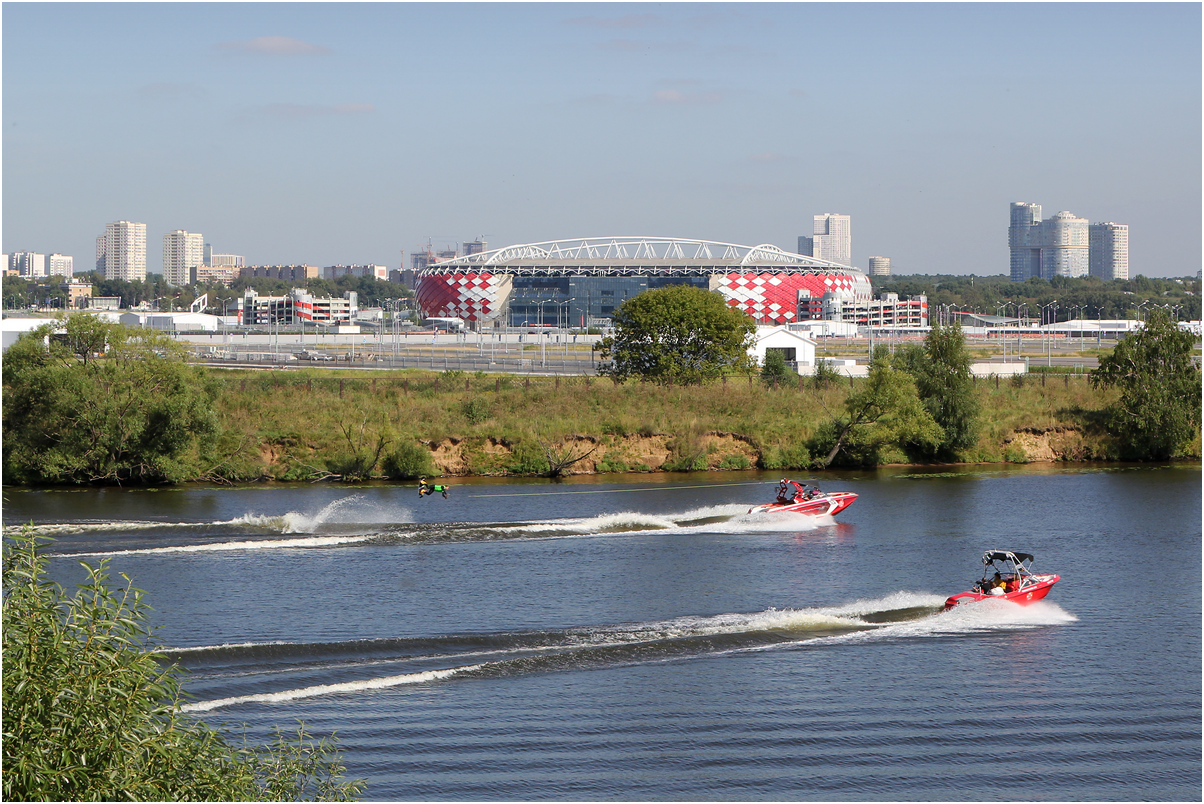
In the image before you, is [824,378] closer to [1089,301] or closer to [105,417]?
[105,417]

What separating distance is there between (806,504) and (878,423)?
525 inches

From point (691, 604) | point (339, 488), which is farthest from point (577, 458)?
point (691, 604)

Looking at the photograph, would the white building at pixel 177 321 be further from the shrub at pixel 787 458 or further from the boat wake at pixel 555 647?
the boat wake at pixel 555 647

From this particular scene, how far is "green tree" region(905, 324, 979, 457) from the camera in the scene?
157 feet

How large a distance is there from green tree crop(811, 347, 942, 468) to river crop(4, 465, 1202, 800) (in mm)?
9254

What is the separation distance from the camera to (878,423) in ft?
152

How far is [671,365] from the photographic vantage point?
54.1 meters

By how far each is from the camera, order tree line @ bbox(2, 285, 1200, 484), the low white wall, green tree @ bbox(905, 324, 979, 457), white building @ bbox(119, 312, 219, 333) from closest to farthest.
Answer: tree line @ bbox(2, 285, 1200, 484) < green tree @ bbox(905, 324, 979, 457) < the low white wall < white building @ bbox(119, 312, 219, 333)

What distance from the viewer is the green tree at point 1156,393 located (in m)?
47.4

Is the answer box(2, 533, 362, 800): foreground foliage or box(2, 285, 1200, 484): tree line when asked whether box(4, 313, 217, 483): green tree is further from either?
box(2, 533, 362, 800): foreground foliage

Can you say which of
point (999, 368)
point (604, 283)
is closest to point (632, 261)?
point (604, 283)

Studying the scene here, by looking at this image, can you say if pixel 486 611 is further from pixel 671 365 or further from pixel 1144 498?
pixel 671 365

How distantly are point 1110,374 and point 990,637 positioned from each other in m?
31.2

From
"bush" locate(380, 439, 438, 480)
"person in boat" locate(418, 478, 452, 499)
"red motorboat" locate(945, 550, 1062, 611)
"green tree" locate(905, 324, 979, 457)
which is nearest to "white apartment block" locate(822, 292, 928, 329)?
"green tree" locate(905, 324, 979, 457)
